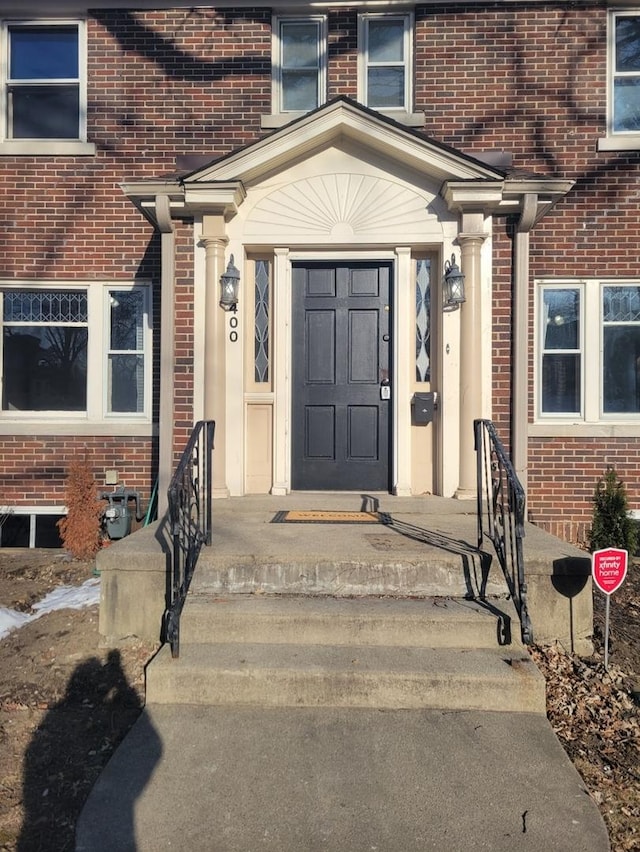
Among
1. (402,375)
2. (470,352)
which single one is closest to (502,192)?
(470,352)

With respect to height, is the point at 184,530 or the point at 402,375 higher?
the point at 402,375

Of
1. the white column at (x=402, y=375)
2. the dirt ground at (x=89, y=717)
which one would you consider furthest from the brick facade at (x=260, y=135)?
the dirt ground at (x=89, y=717)

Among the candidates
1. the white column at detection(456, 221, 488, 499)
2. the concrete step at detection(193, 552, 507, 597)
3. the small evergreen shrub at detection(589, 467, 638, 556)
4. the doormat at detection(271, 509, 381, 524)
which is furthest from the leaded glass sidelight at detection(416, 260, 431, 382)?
the concrete step at detection(193, 552, 507, 597)

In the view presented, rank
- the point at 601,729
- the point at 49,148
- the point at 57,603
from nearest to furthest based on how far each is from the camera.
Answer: the point at 601,729, the point at 57,603, the point at 49,148

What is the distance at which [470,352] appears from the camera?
5.50 metres

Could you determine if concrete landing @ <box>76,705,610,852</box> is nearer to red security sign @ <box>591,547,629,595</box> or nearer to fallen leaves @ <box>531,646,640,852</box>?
fallen leaves @ <box>531,646,640,852</box>

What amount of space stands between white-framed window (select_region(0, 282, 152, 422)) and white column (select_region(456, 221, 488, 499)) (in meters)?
3.39

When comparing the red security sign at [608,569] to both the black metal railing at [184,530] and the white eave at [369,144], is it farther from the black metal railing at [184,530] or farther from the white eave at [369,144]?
the white eave at [369,144]

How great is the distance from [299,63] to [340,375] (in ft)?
11.7

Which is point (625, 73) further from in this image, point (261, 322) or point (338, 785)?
point (338, 785)

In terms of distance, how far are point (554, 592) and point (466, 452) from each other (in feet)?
6.07

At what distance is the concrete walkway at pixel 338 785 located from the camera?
2271 millimetres

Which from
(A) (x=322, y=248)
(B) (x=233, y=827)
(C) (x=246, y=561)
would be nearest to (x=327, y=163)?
(A) (x=322, y=248)

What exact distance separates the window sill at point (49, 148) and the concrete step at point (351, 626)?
5.36 meters
